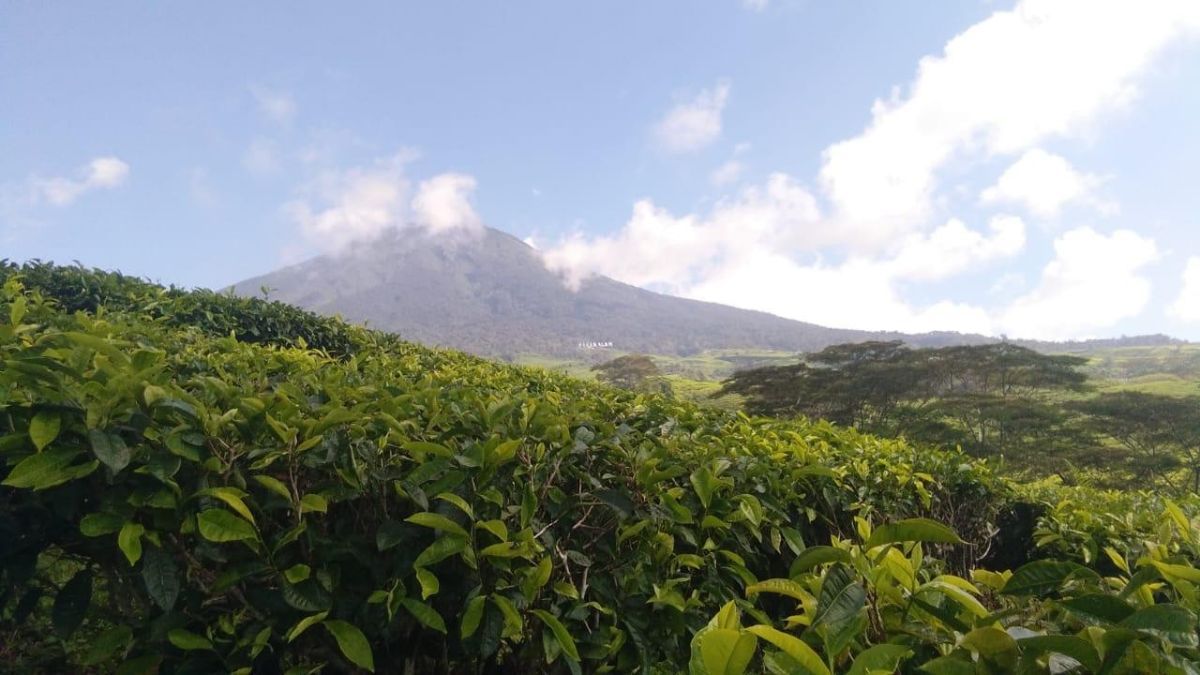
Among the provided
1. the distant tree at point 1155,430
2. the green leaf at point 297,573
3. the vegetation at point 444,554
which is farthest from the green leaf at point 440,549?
the distant tree at point 1155,430

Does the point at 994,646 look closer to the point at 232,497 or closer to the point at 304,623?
the point at 304,623

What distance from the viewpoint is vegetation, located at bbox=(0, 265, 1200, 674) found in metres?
1.04

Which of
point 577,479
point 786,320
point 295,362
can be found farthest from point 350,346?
point 786,320

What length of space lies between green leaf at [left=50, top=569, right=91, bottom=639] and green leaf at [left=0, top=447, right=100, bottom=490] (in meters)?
0.25

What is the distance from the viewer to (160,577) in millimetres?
1385

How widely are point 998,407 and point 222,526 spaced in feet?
106

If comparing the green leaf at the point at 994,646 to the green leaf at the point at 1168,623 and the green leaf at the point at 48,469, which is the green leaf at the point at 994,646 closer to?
the green leaf at the point at 1168,623

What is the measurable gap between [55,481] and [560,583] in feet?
3.82

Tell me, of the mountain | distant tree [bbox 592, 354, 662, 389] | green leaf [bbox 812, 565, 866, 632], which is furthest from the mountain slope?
green leaf [bbox 812, 565, 866, 632]

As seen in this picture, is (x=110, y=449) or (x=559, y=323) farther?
(x=559, y=323)

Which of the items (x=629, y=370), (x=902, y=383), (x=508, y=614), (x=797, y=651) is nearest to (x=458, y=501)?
(x=508, y=614)

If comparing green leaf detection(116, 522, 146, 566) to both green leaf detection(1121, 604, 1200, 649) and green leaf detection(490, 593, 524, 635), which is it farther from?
green leaf detection(1121, 604, 1200, 649)

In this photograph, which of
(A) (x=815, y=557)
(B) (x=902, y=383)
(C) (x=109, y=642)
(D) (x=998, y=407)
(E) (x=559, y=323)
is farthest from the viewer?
(E) (x=559, y=323)

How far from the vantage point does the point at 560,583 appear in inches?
67.3
